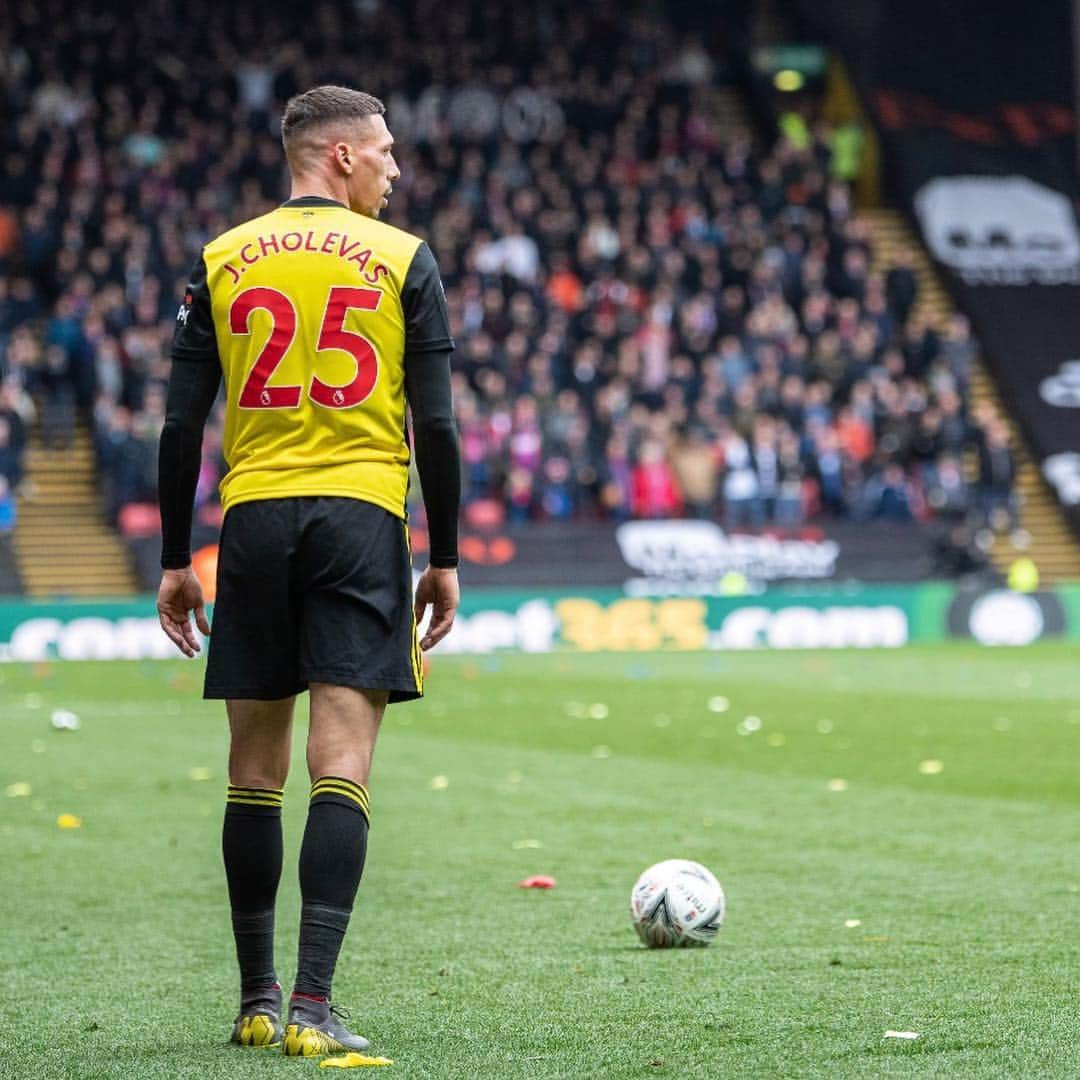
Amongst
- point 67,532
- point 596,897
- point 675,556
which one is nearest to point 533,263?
point 675,556

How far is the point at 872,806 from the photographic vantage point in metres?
9.67

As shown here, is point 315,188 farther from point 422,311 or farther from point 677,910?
point 677,910

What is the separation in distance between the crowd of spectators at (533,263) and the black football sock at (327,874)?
69.0 ft

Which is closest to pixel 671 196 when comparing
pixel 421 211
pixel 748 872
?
pixel 421 211

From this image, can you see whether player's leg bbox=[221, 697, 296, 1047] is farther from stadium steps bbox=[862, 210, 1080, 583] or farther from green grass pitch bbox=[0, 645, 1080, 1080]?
stadium steps bbox=[862, 210, 1080, 583]

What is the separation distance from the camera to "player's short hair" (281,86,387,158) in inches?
190

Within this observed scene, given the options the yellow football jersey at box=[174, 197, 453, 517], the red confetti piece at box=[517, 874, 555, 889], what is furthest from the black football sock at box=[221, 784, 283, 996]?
the red confetti piece at box=[517, 874, 555, 889]

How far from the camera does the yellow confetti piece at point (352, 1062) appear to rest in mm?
4352

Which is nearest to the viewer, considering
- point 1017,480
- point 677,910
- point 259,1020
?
point 259,1020

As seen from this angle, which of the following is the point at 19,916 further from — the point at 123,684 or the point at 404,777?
the point at 123,684

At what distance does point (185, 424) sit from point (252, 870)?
3.36 feet

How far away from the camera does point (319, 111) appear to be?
4832 millimetres

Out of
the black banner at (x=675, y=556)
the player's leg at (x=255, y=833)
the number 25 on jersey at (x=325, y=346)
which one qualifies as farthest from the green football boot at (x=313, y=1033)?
the black banner at (x=675, y=556)

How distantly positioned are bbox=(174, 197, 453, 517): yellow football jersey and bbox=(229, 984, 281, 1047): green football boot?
43.3 inches
